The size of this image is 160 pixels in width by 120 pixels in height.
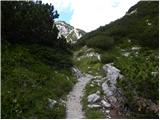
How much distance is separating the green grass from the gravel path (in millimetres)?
346

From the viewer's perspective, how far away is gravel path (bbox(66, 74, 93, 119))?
16.5 m

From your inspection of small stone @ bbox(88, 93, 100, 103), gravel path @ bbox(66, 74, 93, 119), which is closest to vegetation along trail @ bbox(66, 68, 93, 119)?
gravel path @ bbox(66, 74, 93, 119)

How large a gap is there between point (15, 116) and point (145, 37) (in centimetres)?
2120

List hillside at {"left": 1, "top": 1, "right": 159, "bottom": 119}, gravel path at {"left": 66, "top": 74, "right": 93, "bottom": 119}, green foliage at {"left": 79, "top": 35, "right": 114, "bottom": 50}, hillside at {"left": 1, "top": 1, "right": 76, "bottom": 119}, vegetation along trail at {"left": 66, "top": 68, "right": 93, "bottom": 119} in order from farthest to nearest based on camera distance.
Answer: green foliage at {"left": 79, "top": 35, "right": 114, "bottom": 50} → vegetation along trail at {"left": 66, "top": 68, "right": 93, "bottom": 119} → gravel path at {"left": 66, "top": 74, "right": 93, "bottom": 119} → hillside at {"left": 1, "top": 1, "right": 159, "bottom": 119} → hillside at {"left": 1, "top": 1, "right": 76, "bottom": 119}

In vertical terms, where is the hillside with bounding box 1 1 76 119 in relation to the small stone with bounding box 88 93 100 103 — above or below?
above

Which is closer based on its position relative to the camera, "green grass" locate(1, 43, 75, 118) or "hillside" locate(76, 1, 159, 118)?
"green grass" locate(1, 43, 75, 118)

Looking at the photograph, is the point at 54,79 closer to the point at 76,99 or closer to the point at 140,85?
the point at 76,99

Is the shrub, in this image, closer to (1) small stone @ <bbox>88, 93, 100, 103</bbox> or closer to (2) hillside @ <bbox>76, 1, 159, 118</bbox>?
(2) hillside @ <bbox>76, 1, 159, 118</bbox>

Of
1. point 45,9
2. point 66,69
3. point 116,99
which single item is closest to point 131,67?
point 116,99

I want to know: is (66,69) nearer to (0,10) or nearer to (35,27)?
(35,27)

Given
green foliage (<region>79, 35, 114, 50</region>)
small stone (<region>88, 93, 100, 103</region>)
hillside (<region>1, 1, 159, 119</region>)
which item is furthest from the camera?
green foliage (<region>79, 35, 114, 50</region>)

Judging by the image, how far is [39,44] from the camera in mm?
24344

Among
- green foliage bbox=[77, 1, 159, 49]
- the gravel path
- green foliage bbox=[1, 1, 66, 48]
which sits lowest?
the gravel path

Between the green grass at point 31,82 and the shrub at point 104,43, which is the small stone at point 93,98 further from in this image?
the shrub at point 104,43
